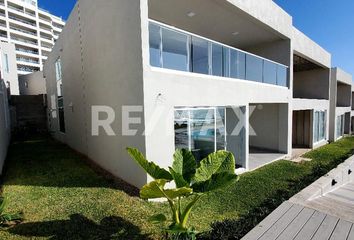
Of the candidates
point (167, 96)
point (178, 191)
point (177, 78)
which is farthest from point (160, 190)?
point (177, 78)

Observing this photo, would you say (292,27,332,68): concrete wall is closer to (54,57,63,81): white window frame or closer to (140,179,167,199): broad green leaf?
(140,179,167,199): broad green leaf

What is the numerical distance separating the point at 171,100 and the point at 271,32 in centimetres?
807

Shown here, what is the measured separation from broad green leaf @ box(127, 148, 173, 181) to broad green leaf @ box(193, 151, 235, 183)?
61 centimetres

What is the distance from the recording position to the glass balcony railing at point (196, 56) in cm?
614

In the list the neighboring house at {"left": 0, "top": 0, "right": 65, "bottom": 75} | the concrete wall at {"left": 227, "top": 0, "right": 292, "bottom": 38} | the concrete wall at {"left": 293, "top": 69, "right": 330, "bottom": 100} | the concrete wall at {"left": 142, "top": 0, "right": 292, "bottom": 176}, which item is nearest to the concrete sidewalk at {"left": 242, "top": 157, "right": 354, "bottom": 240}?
the concrete wall at {"left": 142, "top": 0, "right": 292, "bottom": 176}

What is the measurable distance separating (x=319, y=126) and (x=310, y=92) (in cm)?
338

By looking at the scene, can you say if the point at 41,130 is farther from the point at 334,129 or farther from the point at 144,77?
the point at 334,129

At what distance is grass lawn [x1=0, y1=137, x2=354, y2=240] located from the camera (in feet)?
14.7

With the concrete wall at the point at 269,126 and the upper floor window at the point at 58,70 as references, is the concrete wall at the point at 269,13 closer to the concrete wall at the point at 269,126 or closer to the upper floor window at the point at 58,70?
the concrete wall at the point at 269,126

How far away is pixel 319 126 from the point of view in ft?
55.2

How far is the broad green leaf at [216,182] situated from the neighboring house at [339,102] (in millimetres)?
19257

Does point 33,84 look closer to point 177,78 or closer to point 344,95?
point 177,78

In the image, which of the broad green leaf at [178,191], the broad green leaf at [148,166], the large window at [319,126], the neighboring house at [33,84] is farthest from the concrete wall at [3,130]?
the neighboring house at [33,84]

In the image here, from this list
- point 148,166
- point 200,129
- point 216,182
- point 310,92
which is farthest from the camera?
point 310,92
